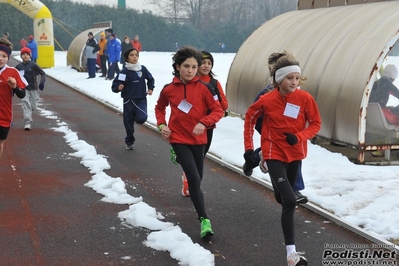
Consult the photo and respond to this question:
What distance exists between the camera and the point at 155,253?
5.23 metres

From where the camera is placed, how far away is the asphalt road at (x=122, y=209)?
5.21m

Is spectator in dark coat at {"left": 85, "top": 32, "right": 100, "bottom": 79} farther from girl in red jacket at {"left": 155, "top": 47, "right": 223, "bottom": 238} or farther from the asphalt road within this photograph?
girl in red jacket at {"left": 155, "top": 47, "right": 223, "bottom": 238}

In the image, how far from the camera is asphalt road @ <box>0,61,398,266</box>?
205 inches

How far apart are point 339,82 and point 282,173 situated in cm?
530

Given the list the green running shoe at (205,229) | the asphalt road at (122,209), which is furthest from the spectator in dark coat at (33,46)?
the green running shoe at (205,229)

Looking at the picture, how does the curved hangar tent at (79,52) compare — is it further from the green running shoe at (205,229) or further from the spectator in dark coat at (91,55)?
the green running shoe at (205,229)

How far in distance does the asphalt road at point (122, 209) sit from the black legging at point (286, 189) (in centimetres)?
37

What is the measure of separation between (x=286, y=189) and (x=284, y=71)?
1.06 metres

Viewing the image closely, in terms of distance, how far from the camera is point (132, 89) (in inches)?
416

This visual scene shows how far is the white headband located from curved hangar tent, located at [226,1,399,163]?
4.37 metres

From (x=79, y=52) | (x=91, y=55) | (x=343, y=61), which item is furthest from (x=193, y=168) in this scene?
(x=79, y=52)

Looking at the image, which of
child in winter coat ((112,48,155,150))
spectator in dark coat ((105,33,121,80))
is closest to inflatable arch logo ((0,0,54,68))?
spectator in dark coat ((105,33,121,80))

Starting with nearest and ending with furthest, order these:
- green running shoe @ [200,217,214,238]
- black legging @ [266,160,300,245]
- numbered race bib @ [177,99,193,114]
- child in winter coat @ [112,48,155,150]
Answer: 1. black legging @ [266,160,300,245]
2. green running shoe @ [200,217,214,238]
3. numbered race bib @ [177,99,193,114]
4. child in winter coat @ [112,48,155,150]

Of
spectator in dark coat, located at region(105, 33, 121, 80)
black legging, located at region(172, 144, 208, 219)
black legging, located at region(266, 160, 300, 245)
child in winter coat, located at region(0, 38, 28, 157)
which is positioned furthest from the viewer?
spectator in dark coat, located at region(105, 33, 121, 80)
